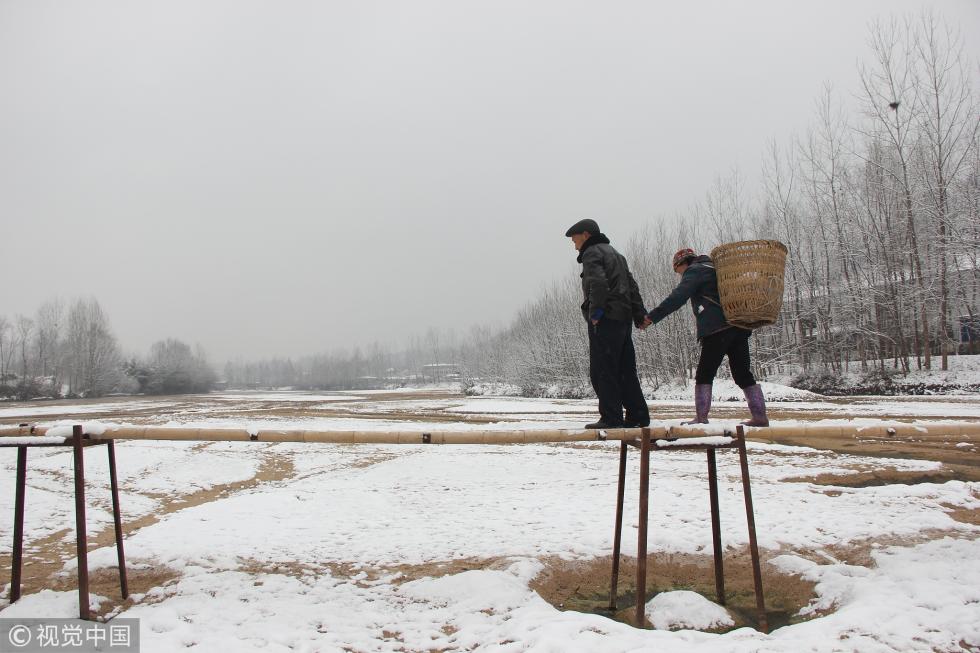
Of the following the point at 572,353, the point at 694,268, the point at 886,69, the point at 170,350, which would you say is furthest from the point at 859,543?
the point at 170,350

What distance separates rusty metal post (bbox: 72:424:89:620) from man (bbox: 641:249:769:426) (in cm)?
433

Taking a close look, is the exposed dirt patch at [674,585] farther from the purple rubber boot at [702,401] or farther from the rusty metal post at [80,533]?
the rusty metal post at [80,533]

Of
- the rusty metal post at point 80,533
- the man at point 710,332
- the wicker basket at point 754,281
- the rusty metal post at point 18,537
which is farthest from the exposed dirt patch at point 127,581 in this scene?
the wicker basket at point 754,281

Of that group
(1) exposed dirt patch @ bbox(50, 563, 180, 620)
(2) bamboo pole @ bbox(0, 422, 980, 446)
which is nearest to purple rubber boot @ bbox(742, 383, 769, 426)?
(2) bamboo pole @ bbox(0, 422, 980, 446)

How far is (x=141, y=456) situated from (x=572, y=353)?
32.5 m

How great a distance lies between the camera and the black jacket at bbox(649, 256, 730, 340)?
4.27m

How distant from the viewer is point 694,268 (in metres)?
4.41

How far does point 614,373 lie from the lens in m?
4.23

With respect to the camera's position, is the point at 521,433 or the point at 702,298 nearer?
the point at 521,433

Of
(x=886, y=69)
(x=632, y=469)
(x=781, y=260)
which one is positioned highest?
(x=886, y=69)

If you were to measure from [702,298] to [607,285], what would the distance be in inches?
33.4

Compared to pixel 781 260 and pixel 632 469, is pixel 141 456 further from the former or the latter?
pixel 781 260

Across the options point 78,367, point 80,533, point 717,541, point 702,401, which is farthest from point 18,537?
point 78,367

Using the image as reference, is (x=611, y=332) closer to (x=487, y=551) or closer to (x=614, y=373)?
(x=614, y=373)
